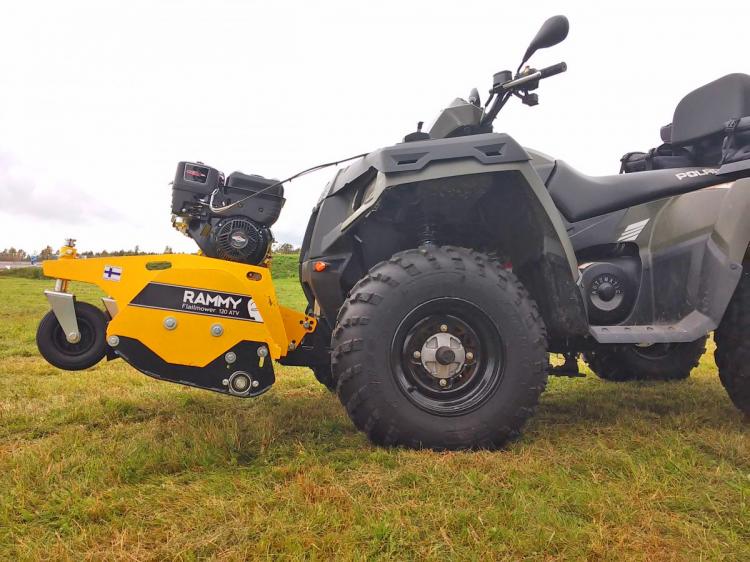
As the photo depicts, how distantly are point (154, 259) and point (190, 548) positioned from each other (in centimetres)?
158

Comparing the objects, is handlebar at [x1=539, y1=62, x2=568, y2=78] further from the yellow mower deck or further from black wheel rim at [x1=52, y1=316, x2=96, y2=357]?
black wheel rim at [x1=52, y1=316, x2=96, y2=357]

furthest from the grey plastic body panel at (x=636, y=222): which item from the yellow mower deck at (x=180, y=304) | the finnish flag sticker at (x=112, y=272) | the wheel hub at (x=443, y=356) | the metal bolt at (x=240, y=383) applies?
the finnish flag sticker at (x=112, y=272)

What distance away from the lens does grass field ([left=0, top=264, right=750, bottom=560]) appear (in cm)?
167

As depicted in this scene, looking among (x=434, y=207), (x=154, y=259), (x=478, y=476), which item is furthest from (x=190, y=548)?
(x=434, y=207)

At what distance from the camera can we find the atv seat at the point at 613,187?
3.24 m

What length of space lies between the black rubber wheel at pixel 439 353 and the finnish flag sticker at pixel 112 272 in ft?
3.86

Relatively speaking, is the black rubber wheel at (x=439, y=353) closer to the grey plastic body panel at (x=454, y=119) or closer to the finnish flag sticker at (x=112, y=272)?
the grey plastic body panel at (x=454, y=119)

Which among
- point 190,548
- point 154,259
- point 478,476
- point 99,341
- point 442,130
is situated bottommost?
point 478,476

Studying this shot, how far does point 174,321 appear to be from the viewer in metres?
2.65

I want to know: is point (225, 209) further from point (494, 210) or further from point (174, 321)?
point (494, 210)

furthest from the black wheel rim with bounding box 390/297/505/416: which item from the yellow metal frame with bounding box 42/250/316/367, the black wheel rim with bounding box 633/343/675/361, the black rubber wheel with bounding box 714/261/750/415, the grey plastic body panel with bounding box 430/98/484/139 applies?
the black wheel rim with bounding box 633/343/675/361

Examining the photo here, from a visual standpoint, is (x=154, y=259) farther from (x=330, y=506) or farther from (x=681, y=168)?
(x=681, y=168)

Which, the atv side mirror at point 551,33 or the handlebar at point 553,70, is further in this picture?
the handlebar at point 553,70

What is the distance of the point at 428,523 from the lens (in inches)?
70.5
